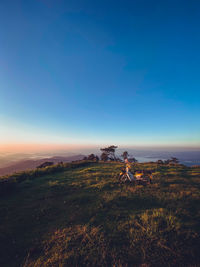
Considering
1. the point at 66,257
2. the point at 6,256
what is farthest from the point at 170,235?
the point at 6,256

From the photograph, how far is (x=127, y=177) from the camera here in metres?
7.68

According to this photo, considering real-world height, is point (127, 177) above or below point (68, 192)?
above

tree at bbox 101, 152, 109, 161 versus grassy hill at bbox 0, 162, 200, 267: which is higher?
grassy hill at bbox 0, 162, 200, 267

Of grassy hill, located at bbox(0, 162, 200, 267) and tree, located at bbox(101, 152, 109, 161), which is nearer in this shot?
grassy hill, located at bbox(0, 162, 200, 267)

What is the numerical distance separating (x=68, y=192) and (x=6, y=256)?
4.04 meters

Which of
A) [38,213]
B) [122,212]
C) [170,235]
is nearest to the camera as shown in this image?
[170,235]

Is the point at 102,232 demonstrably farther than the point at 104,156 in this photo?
No

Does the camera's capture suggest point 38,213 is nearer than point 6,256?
No

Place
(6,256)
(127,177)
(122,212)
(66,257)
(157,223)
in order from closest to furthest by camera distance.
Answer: (66,257), (6,256), (157,223), (122,212), (127,177)

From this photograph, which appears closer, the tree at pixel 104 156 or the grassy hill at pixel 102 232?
the grassy hill at pixel 102 232

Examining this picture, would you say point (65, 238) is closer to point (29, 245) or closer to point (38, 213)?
point (29, 245)

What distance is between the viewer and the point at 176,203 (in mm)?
4453

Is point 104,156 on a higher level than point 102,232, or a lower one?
lower

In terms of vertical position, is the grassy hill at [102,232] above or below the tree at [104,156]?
above
